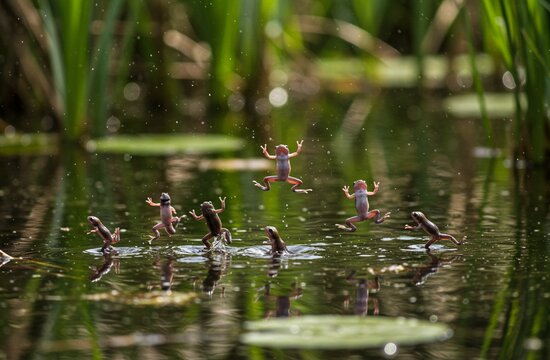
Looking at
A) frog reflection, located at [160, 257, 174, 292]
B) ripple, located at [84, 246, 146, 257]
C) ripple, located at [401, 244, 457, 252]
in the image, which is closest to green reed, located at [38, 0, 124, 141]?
ripple, located at [84, 246, 146, 257]

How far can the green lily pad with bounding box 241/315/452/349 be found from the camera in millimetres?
4172

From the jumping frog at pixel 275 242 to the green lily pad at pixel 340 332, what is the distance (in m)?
1.23

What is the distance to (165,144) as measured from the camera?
10547mm

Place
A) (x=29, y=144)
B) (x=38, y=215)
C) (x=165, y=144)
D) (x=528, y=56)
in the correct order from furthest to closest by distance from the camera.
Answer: (x=29, y=144), (x=165, y=144), (x=528, y=56), (x=38, y=215)

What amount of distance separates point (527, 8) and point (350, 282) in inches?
122

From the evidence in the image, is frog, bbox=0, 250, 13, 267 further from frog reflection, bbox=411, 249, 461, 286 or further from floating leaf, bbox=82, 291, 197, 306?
frog reflection, bbox=411, 249, 461, 286

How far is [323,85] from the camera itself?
55.6 feet

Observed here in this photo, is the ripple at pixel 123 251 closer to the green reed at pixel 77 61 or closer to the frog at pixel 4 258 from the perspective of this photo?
the frog at pixel 4 258

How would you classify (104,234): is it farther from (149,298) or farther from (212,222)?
(149,298)

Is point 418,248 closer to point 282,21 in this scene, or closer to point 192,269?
point 192,269

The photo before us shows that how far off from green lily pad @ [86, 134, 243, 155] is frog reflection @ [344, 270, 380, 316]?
5026 mm

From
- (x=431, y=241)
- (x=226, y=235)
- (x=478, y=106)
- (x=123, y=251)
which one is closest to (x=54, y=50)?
(x=123, y=251)

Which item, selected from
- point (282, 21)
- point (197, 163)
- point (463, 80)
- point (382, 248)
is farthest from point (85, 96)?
point (463, 80)

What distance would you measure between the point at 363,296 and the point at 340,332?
68 cm
